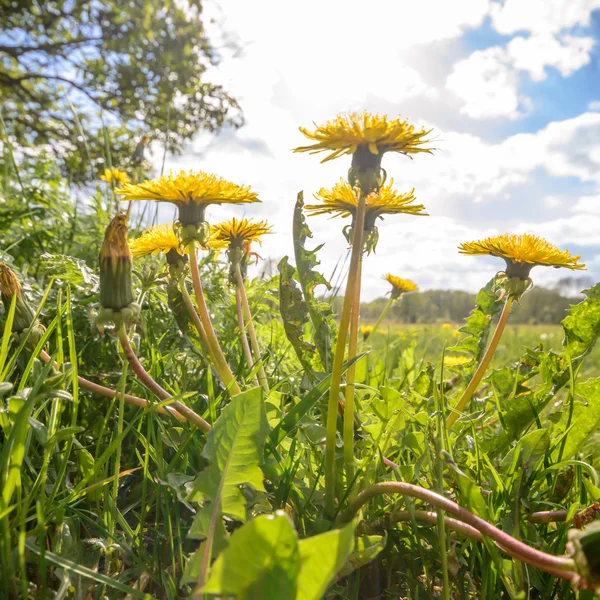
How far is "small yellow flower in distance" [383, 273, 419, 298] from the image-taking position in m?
3.10

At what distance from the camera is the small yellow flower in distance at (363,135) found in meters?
1.09

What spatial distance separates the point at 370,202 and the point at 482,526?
0.84m

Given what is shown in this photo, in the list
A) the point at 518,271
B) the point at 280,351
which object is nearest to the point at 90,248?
the point at 280,351

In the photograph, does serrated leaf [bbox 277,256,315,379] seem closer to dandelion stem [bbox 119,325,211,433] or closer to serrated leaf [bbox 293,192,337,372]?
serrated leaf [bbox 293,192,337,372]

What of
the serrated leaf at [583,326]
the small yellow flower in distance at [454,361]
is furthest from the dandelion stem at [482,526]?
the small yellow flower in distance at [454,361]

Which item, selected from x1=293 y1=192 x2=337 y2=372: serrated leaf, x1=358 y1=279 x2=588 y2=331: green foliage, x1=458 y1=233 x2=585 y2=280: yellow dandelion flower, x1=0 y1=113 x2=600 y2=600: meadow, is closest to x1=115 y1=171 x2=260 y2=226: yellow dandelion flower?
x1=0 y1=113 x2=600 y2=600: meadow

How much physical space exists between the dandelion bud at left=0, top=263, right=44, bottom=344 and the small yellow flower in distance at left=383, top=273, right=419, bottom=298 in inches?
88.8

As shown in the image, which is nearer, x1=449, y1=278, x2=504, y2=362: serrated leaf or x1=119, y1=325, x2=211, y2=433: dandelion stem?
x1=119, y1=325, x2=211, y2=433: dandelion stem

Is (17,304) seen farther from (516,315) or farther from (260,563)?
(516,315)

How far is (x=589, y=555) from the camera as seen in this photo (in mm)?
687

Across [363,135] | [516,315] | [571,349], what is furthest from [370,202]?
[516,315]

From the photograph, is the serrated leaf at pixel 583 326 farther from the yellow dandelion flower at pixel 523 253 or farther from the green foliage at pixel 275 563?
the green foliage at pixel 275 563

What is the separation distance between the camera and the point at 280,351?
2.29 metres

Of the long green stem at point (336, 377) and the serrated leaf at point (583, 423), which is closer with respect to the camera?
the long green stem at point (336, 377)
